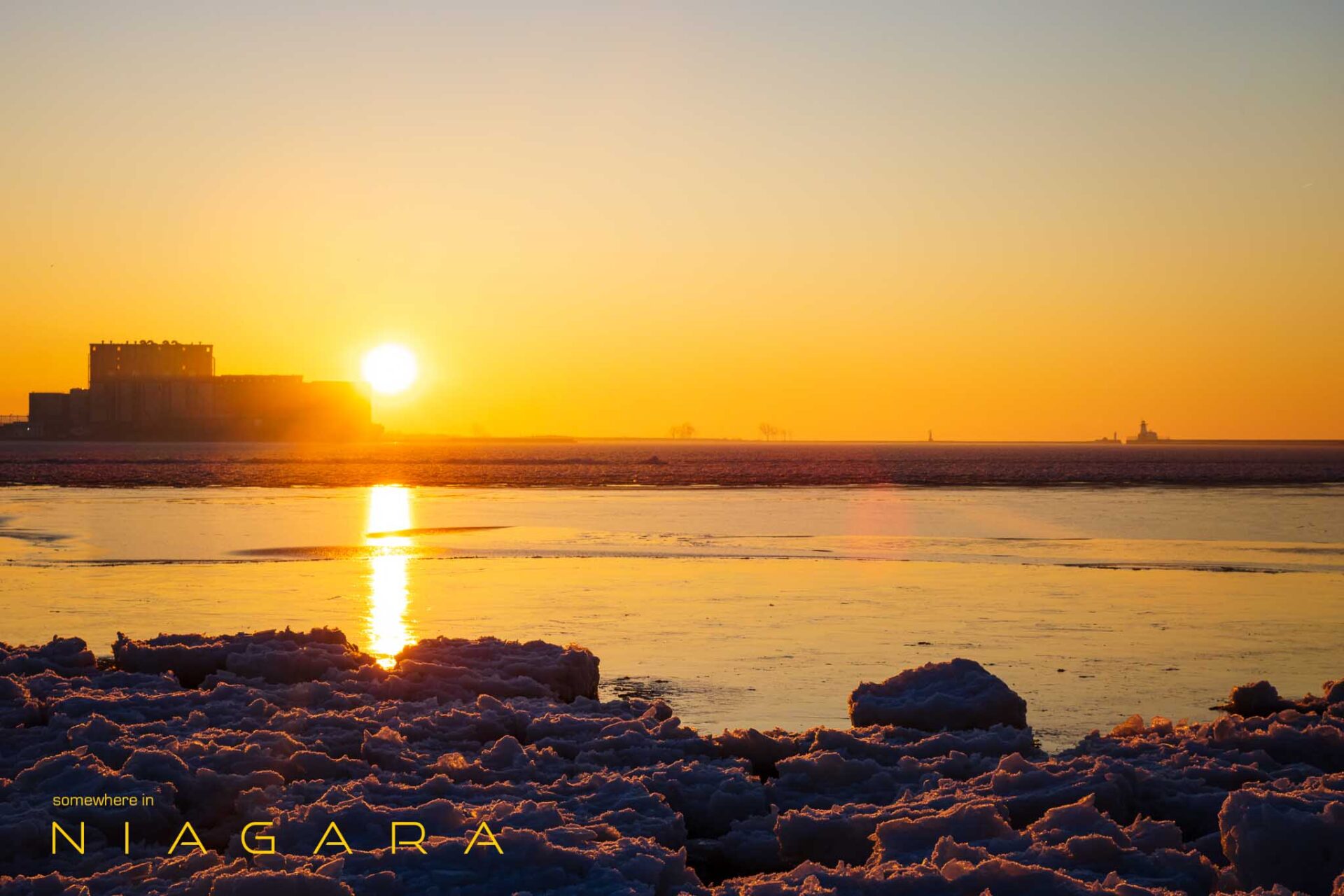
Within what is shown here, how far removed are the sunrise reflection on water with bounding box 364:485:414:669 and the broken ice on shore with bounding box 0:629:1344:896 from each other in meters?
2.63

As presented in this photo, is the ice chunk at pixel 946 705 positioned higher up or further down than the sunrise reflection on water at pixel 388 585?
higher up

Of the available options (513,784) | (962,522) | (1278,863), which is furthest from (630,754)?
(962,522)

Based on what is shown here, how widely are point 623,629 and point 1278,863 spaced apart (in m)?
9.89

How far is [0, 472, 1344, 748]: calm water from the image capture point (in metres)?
13.0

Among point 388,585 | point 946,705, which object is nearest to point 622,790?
point 946,705

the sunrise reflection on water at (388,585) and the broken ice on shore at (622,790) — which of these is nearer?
the broken ice on shore at (622,790)

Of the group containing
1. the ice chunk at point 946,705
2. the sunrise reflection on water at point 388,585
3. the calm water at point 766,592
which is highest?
the ice chunk at point 946,705

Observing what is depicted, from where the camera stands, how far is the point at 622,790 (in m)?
8.68

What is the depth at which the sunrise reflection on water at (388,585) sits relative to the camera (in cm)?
1487

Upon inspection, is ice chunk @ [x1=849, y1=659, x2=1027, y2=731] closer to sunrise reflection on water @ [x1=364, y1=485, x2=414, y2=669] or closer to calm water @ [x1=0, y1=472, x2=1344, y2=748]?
calm water @ [x1=0, y1=472, x2=1344, y2=748]

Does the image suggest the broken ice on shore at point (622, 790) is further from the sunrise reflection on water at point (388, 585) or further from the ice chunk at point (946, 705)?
the sunrise reflection on water at point (388, 585)

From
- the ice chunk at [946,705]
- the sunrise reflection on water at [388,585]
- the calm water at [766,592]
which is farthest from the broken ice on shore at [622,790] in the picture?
the sunrise reflection on water at [388,585]

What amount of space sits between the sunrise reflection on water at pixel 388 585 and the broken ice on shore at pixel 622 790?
8.64ft

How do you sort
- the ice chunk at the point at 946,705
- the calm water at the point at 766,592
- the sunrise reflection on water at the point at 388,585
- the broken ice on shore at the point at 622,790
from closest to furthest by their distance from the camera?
the broken ice on shore at the point at 622,790 → the ice chunk at the point at 946,705 → the calm water at the point at 766,592 → the sunrise reflection on water at the point at 388,585
